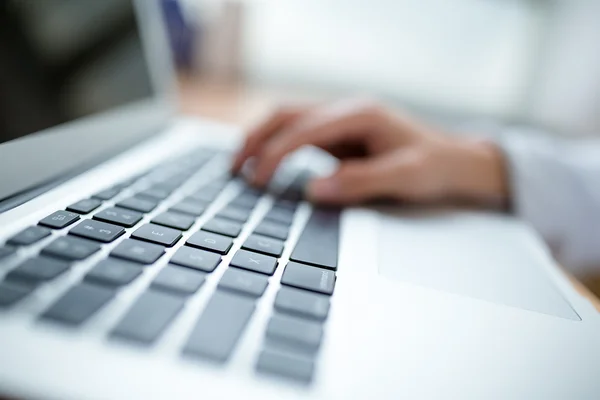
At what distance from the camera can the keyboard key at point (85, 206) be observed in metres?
0.27

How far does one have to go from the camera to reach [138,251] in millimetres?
231

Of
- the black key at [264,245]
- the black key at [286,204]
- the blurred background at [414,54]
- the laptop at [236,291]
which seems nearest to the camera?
the laptop at [236,291]

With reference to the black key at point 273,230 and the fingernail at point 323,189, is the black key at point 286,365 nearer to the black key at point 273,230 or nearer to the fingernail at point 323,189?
the black key at point 273,230

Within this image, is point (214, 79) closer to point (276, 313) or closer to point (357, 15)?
point (357, 15)

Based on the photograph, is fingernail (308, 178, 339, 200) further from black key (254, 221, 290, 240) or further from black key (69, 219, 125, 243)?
black key (69, 219, 125, 243)

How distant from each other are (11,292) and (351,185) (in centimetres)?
29

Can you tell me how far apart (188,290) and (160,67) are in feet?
1.51

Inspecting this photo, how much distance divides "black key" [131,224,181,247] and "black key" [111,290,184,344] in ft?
0.19

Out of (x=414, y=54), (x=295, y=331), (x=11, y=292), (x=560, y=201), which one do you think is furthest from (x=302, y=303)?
(x=414, y=54)

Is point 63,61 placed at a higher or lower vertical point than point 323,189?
higher

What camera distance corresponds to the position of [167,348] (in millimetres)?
171

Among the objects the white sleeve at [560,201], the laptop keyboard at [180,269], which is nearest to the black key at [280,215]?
the laptop keyboard at [180,269]

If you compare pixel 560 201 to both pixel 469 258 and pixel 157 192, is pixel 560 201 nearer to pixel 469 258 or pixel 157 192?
pixel 469 258

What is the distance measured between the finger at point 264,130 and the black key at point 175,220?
0.53ft
